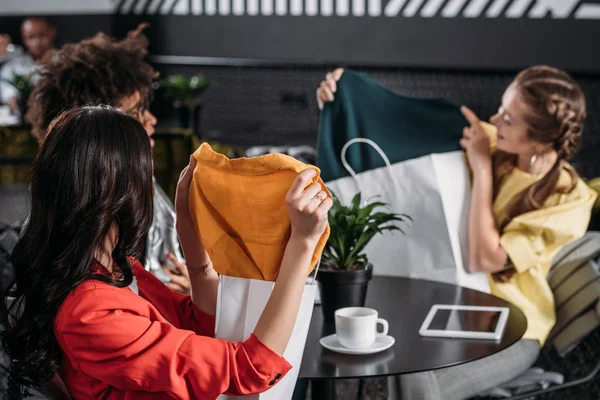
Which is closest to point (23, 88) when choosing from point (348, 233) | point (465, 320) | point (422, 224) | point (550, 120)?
point (422, 224)

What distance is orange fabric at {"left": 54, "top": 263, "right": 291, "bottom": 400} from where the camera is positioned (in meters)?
1.17

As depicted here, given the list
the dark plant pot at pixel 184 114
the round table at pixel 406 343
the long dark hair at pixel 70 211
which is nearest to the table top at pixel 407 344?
the round table at pixel 406 343

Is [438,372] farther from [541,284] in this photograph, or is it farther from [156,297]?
[156,297]

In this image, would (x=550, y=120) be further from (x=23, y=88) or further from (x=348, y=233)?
(x=23, y=88)

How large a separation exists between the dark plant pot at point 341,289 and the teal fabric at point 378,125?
73cm

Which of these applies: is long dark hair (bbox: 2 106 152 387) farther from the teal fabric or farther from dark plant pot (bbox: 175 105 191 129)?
dark plant pot (bbox: 175 105 191 129)

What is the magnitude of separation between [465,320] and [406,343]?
0.67 ft

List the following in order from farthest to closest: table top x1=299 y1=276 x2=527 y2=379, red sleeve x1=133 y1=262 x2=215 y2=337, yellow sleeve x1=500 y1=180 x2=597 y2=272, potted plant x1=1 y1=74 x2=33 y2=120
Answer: potted plant x1=1 y1=74 x2=33 y2=120, yellow sleeve x1=500 y1=180 x2=597 y2=272, table top x1=299 y1=276 x2=527 y2=379, red sleeve x1=133 y1=262 x2=215 y2=337

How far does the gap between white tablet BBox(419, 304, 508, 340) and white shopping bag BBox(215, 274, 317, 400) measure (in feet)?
1.68

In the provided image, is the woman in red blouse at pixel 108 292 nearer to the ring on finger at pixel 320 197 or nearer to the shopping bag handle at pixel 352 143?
the ring on finger at pixel 320 197

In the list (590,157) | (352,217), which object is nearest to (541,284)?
(352,217)

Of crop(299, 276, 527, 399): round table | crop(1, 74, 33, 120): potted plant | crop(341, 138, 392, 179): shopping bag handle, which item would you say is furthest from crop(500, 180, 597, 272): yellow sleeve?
crop(1, 74, 33, 120): potted plant

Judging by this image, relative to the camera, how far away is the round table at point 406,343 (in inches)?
61.9

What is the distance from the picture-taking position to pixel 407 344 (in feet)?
5.54
